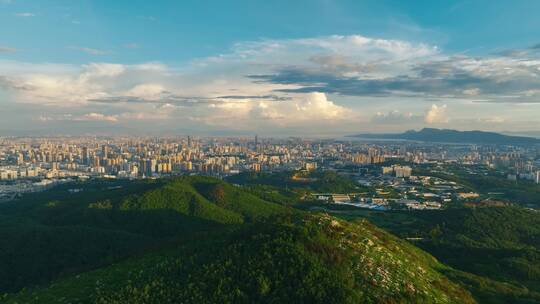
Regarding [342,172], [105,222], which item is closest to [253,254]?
[105,222]

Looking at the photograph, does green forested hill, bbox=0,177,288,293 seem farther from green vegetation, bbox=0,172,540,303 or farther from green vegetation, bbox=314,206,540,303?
green vegetation, bbox=314,206,540,303

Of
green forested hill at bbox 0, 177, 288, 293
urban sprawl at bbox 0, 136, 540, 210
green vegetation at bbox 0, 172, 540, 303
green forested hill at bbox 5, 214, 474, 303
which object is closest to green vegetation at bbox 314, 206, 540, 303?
green vegetation at bbox 0, 172, 540, 303

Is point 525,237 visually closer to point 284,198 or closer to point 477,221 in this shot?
point 477,221

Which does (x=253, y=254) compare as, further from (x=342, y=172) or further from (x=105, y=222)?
(x=342, y=172)

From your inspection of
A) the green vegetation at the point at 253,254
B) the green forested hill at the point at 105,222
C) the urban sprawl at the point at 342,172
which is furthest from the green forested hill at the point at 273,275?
the urban sprawl at the point at 342,172

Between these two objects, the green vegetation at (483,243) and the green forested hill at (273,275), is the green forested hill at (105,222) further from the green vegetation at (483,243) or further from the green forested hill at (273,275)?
the green vegetation at (483,243)

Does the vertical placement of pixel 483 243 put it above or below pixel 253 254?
below

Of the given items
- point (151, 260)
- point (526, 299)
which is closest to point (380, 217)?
point (526, 299)

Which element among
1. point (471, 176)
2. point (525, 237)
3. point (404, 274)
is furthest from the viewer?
point (471, 176)
